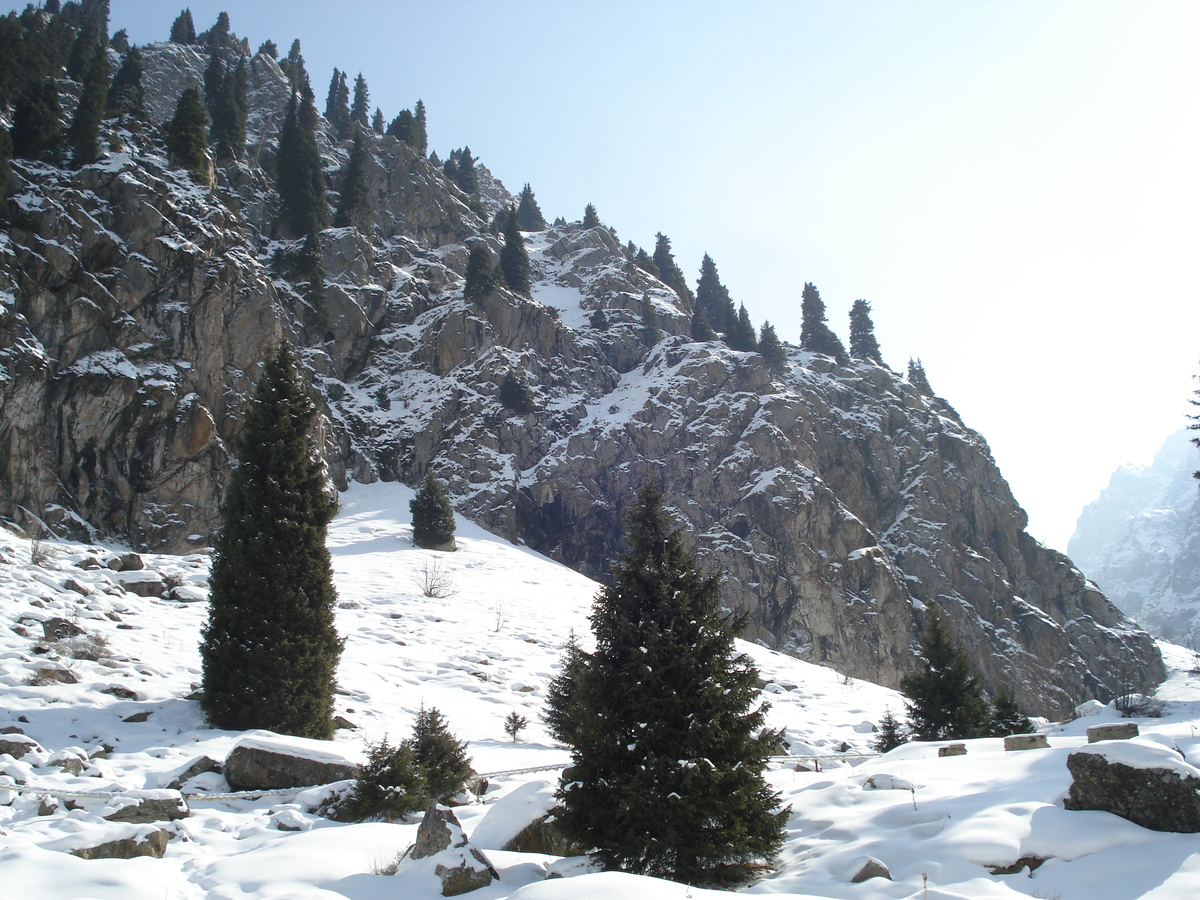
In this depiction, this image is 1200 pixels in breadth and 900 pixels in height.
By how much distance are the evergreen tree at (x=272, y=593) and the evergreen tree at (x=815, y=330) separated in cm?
7767

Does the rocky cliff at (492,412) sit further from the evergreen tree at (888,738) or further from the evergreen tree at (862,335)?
the evergreen tree at (888,738)

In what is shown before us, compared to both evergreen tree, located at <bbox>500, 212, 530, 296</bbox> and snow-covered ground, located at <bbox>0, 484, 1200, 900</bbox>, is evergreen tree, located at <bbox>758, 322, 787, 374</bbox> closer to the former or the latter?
evergreen tree, located at <bbox>500, 212, 530, 296</bbox>

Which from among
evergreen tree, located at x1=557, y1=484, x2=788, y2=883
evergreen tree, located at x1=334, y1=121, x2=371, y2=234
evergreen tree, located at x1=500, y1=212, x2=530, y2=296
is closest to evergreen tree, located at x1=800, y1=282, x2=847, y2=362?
evergreen tree, located at x1=500, y1=212, x2=530, y2=296

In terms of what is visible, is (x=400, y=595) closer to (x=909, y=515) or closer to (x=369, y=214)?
(x=369, y=214)

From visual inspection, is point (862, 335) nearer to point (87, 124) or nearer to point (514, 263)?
point (514, 263)

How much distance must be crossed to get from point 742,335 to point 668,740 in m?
71.3

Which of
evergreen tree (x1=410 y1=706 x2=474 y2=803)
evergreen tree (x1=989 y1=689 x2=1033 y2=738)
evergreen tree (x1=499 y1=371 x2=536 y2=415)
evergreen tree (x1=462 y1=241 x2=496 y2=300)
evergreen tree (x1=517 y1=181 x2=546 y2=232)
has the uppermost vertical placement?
evergreen tree (x1=517 y1=181 x2=546 y2=232)

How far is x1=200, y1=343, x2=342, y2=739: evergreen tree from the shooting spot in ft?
42.6

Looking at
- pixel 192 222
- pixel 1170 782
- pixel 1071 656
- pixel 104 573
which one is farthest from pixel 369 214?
pixel 1071 656

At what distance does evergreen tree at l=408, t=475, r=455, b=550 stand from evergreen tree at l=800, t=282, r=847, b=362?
60425 millimetres

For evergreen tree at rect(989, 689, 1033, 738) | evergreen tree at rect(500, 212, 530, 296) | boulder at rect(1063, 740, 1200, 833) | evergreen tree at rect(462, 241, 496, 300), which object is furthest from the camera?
evergreen tree at rect(500, 212, 530, 296)

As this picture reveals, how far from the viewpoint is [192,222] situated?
140 ft

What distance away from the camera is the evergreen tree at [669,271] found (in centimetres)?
9212

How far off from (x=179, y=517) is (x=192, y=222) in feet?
65.9
